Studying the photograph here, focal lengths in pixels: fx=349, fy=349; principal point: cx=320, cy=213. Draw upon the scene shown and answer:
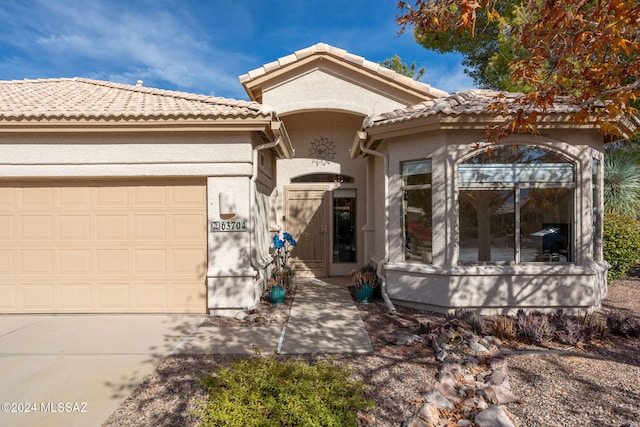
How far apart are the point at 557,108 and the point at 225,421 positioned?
6623 mm

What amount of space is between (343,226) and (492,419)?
7.42 metres

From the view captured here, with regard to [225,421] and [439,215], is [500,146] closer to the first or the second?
[439,215]

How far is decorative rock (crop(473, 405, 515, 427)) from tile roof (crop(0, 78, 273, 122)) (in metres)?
5.15

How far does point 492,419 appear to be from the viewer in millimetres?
2934

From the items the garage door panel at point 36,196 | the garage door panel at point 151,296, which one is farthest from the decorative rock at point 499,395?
the garage door panel at point 36,196

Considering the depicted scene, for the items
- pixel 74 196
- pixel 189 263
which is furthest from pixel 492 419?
pixel 74 196

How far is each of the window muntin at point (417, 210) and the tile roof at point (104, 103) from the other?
2900 millimetres

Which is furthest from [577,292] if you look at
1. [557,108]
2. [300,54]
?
[300,54]

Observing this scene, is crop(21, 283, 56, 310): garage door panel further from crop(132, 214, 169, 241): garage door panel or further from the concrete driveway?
crop(132, 214, 169, 241): garage door panel

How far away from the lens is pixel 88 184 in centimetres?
632

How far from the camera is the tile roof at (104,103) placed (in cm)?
590

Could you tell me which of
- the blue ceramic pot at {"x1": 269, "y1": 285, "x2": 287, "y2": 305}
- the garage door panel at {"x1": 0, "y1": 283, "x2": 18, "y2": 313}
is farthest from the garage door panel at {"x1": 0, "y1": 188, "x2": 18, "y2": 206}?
the blue ceramic pot at {"x1": 269, "y1": 285, "x2": 287, "y2": 305}

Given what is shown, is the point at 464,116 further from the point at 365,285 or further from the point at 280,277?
the point at 280,277

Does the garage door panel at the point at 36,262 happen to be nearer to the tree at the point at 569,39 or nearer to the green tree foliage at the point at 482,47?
the tree at the point at 569,39
